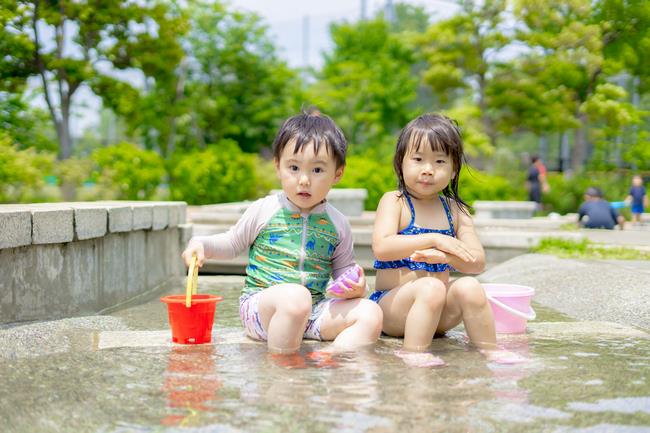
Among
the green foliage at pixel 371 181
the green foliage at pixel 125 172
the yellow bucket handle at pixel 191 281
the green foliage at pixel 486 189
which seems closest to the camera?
the yellow bucket handle at pixel 191 281

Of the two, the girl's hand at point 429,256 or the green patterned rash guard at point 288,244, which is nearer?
the girl's hand at point 429,256

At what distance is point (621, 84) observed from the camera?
24469 millimetres

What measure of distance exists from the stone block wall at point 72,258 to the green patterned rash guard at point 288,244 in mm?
1142

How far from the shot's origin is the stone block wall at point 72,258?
392 centimetres

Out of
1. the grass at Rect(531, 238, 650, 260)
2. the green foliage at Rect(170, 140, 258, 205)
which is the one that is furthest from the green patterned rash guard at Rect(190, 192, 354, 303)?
the green foliage at Rect(170, 140, 258, 205)

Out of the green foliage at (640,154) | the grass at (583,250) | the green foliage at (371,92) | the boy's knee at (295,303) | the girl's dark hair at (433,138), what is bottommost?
the grass at (583,250)

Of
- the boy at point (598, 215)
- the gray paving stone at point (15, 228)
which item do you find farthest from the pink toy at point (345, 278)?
the boy at point (598, 215)

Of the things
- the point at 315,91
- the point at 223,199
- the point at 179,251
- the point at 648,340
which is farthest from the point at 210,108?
the point at 648,340

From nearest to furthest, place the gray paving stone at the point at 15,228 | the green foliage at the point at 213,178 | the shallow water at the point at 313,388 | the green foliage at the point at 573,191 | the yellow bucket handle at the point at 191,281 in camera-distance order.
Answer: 1. the shallow water at the point at 313,388
2. the yellow bucket handle at the point at 191,281
3. the gray paving stone at the point at 15,228
4. the green foliage at the point at 213,178
5. the green foliage at the point at 573,191

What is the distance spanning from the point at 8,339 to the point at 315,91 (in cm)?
Result: 2088

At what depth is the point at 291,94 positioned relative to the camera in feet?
79.5

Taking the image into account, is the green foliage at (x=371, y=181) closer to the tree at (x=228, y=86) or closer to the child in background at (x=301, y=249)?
the tree at (x=228, y=86)

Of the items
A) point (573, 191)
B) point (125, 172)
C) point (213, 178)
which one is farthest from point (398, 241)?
point (573, 191)

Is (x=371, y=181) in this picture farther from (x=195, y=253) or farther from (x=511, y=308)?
(x=195, y=253)
